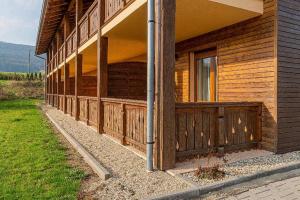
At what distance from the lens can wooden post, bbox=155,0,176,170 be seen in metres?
5.48

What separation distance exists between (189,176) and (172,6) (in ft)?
10.3

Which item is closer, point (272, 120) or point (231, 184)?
point (231, 184)

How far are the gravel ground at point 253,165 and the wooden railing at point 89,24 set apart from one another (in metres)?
6.31

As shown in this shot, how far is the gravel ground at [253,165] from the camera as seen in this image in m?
5.09

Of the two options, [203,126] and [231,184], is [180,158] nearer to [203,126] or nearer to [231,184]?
[203,126]

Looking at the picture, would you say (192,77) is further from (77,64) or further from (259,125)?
(77,64)

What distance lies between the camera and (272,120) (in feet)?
23.0

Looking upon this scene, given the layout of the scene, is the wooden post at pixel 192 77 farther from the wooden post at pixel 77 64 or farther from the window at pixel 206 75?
the wooden post at pixel 77 64

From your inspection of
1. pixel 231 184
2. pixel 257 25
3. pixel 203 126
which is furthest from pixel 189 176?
pixel 257 25

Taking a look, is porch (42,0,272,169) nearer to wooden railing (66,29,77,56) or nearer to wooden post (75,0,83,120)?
wooden post (75,0,83,120)

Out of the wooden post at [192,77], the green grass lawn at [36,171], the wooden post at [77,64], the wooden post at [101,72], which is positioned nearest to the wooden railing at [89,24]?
the wooden post at [77,64]

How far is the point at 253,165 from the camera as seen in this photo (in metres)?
5.82

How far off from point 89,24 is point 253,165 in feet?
26.2

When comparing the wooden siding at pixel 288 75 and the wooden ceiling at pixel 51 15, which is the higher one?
the wooden ceiling at pixel 51 15
